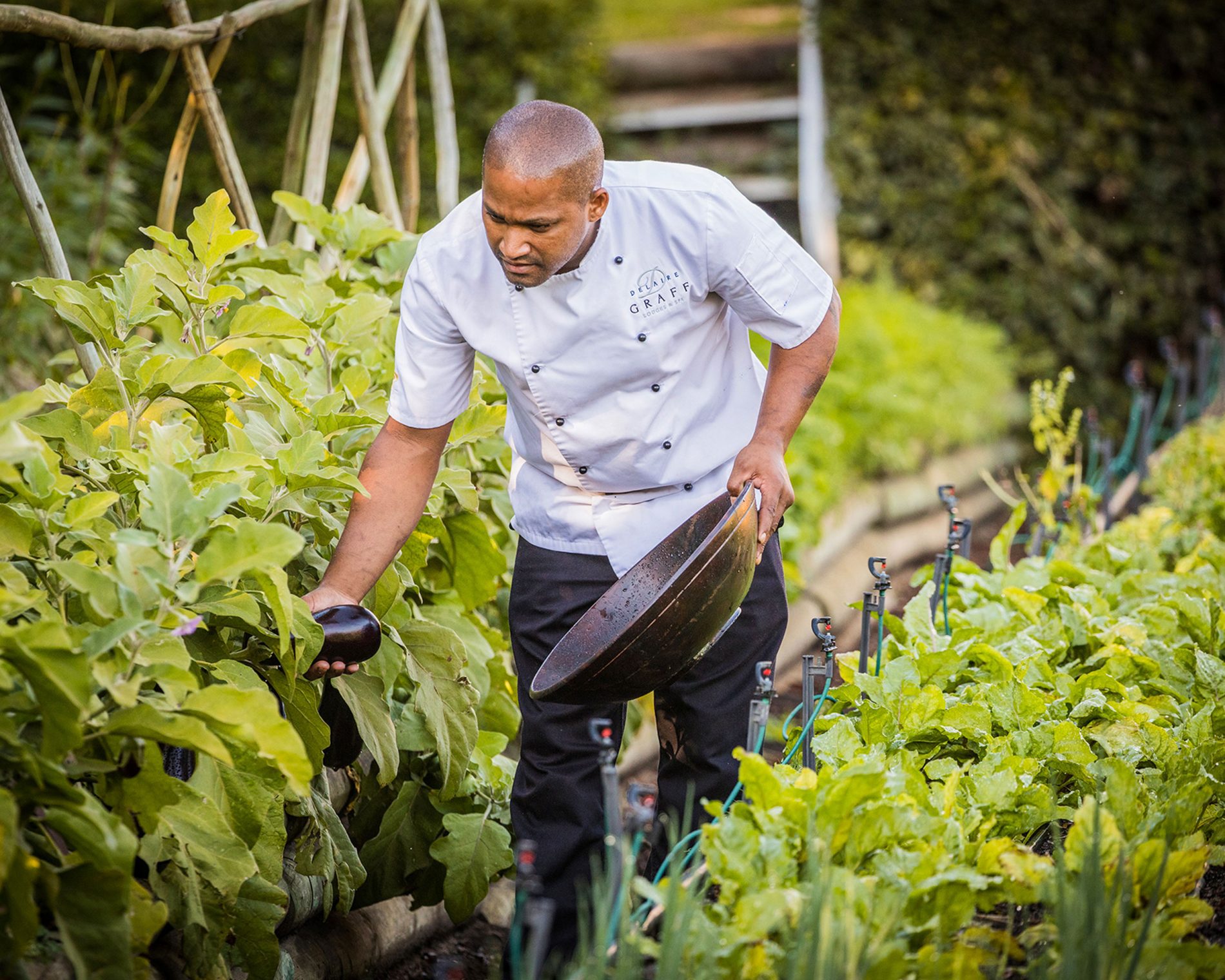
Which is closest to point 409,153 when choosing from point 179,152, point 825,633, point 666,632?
point 179,152

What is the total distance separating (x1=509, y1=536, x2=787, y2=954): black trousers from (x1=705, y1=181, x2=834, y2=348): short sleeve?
438 millimetres

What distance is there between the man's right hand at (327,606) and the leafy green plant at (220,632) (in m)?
0.04

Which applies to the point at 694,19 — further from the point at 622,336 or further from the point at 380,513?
the point at 380,513

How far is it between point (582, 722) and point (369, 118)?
6.45 feet

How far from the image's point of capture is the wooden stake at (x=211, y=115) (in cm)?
293

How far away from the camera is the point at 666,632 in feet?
5.97

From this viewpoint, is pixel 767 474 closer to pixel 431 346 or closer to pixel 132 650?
pixel 431 346

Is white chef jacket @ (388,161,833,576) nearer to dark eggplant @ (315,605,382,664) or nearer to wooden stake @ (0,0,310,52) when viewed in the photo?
dark eggplant @ (315,605,382,664)

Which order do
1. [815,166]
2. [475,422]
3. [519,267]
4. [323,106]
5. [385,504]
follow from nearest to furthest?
[519,267] < [385,504] < [475,422] < [323,106] < [815,166]

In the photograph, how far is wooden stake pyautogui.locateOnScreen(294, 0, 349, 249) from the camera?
3.28 meters

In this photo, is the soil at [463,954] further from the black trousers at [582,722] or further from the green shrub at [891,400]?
the green shrub at [891,400]

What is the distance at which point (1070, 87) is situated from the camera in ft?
26.0

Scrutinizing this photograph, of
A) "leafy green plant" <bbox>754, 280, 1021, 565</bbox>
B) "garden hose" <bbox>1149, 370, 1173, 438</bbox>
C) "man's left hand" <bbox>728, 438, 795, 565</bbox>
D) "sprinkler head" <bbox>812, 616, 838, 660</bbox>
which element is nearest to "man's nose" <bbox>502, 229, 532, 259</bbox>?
"man's left hand" <bbox>728, 438, 795, 565</bbox>

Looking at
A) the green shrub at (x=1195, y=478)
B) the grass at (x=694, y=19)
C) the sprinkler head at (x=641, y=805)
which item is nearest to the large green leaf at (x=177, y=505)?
the sprinkler head at (x=641, y=805)
